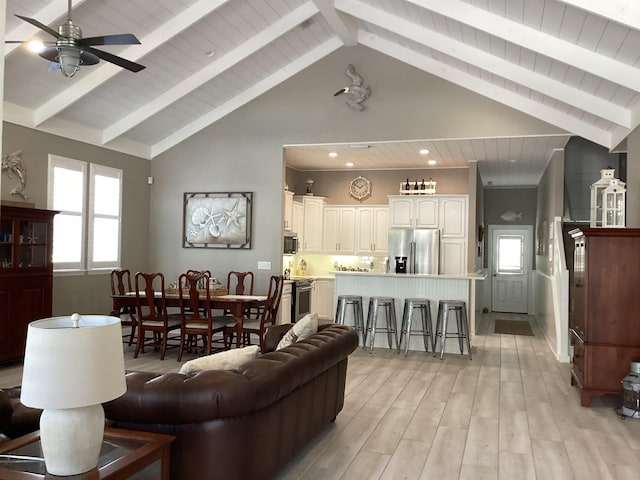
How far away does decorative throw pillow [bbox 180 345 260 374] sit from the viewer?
9.27 ft

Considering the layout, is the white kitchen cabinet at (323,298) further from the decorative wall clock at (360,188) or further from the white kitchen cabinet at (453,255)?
the white kitchen cabinet at (453,255)

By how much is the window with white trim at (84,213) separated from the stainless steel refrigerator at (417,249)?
14.8 feet

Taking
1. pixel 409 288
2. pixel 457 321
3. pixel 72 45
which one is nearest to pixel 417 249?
pixel 409 288

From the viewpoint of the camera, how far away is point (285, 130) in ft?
27.8

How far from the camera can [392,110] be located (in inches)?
311

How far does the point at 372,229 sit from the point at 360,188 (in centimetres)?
83

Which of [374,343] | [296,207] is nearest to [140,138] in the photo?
[296,207]

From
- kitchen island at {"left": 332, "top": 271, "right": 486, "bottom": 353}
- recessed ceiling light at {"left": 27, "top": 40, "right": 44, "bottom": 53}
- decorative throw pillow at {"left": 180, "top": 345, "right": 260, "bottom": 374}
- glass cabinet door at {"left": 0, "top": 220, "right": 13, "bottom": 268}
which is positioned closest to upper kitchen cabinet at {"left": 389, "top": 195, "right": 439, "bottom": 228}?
kitchen island at {"left": 332, "top": 271, "right": 486, "bottom": 353}

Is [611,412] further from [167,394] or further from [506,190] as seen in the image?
[506,190]

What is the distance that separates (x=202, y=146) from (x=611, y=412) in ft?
22.0

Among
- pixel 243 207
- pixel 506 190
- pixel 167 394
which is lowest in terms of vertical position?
pixel 167 394

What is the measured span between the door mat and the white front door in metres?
1.98

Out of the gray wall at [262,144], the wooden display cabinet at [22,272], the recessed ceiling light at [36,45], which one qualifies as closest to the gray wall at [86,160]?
the gray wall at [262,144]

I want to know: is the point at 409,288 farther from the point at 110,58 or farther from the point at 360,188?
the point at 110,58
